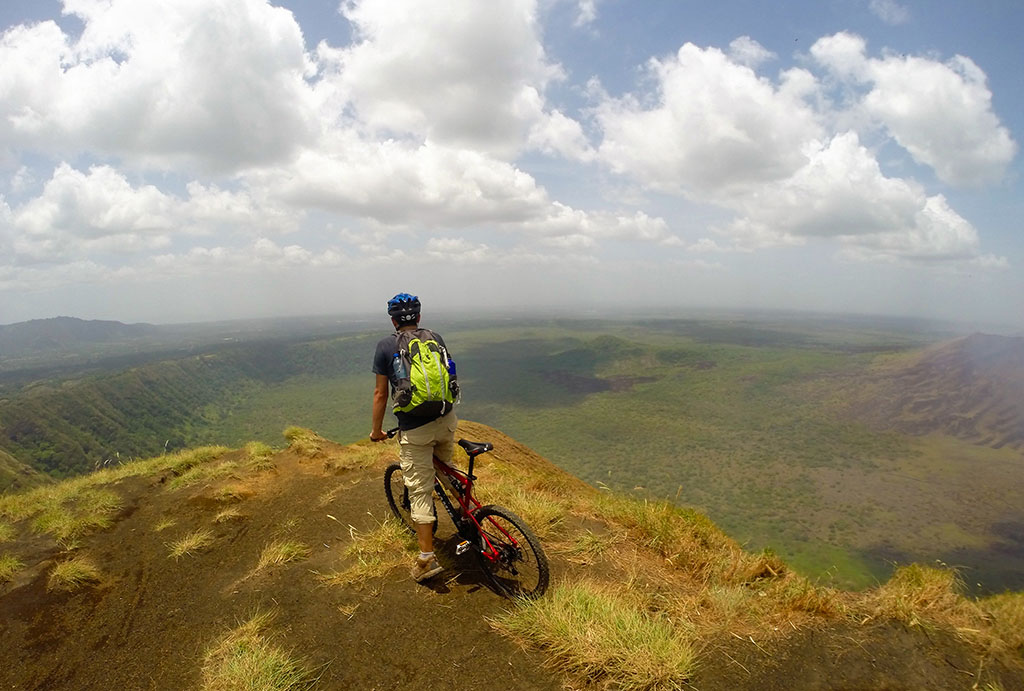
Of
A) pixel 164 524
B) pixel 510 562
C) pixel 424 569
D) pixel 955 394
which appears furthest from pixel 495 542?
pixel 955 394

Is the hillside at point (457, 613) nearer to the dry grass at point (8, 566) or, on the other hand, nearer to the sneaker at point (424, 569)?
the dry grass at point (8, 566)

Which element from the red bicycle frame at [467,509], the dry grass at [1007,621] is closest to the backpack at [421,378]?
the red bicycle frame at [467,509]

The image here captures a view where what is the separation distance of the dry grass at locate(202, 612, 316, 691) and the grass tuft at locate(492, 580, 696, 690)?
1788mm

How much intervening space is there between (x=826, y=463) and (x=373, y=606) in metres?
106

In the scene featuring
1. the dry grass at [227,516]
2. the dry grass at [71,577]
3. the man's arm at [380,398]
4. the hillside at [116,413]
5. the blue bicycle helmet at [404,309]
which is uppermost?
the blue bicycle helmet at [404,309]

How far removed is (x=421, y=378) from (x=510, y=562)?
2.25 metres

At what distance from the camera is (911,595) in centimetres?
452

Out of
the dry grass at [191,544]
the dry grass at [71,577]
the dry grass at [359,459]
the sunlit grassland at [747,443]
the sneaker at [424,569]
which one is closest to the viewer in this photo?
the sneaker at [424,569]

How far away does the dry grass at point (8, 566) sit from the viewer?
20.2ft

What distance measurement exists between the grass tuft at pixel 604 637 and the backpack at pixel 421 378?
2.21m

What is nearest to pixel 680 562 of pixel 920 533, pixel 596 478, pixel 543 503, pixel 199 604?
pixel 543 503

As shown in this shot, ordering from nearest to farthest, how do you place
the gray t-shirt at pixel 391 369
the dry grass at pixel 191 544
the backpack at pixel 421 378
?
the backpack at pixel 421 378 → the gray t-shirt at pixel 391 369 → the dry grass at pixel 191 544

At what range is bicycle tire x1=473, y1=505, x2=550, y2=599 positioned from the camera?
15.1ft

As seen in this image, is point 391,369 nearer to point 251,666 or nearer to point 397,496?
point 251,666
